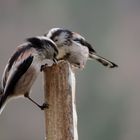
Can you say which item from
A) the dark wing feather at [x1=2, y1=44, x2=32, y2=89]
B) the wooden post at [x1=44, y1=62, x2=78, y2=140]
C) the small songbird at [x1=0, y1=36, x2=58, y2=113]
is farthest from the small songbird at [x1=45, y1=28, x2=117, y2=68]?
the wooden post at [x1=44, y1=62, x2=78, y2=140]

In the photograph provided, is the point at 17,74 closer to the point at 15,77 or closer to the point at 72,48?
the point at 15,77

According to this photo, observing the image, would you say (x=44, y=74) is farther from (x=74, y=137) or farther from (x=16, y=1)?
(x=16, y=1)

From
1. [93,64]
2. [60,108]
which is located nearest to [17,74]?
[60,108]

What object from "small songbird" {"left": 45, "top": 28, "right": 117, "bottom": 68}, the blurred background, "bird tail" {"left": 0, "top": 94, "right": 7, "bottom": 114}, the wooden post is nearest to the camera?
the wooden post

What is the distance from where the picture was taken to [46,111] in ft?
8.96

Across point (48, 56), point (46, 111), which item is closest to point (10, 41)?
point (48, 56)

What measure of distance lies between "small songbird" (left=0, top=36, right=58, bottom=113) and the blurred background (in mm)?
6184

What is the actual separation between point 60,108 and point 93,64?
996 cm

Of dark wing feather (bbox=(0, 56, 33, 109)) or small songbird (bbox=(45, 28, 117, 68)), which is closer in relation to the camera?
dark wing feather (bbox=(0, 56, 33, 109))

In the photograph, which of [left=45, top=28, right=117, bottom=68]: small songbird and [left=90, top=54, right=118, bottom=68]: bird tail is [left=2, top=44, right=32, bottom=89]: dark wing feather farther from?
[left=90, top=54, right=118, bottom=68]: bird tail

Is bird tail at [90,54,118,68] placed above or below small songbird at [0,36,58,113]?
below

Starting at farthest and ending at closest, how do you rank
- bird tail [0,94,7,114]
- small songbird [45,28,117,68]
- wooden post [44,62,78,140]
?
small songbird [45,28,117,68]
bird tail [0,94,7,114]
wooden post [44,62,78,140]

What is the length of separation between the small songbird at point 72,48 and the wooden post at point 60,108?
1.56m

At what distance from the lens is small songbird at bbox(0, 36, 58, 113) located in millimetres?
3150
